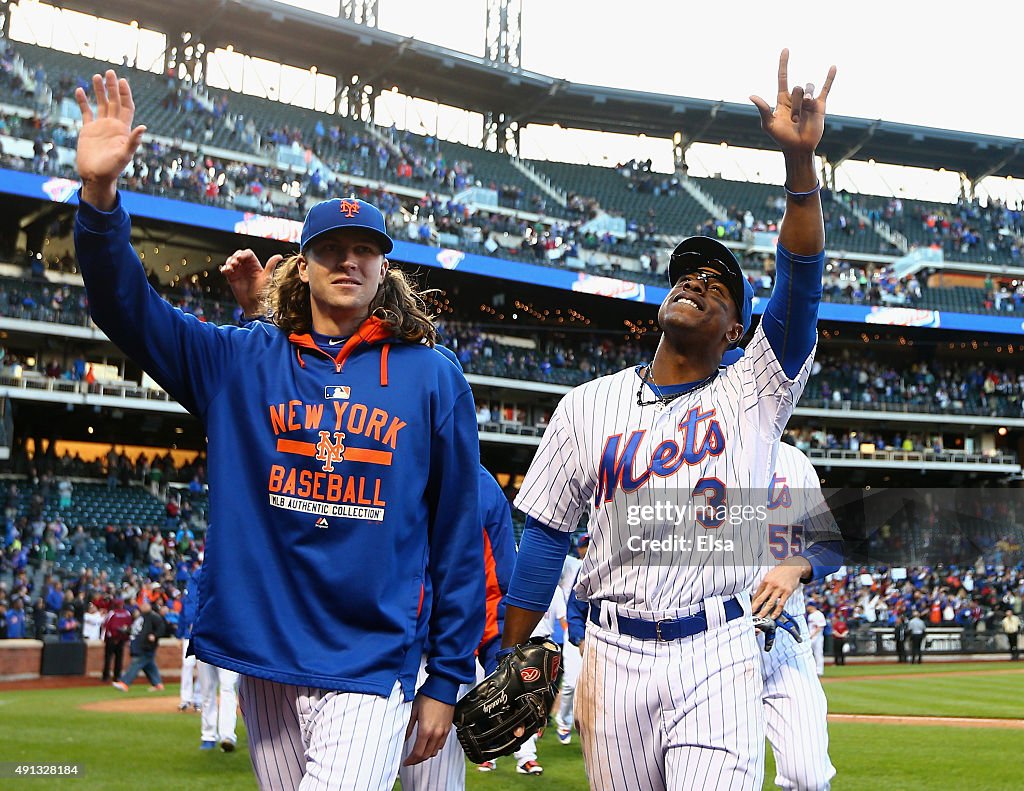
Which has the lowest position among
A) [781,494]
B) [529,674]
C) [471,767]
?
[471,767]

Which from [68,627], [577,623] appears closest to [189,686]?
[68,627]

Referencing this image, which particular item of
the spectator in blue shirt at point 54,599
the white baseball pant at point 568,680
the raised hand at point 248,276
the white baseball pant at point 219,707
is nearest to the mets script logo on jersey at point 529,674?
the raised hand at point 248,276

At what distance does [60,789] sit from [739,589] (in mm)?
6148

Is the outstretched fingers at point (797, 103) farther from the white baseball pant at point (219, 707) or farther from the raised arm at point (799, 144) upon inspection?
the white baseball pant at point (219, 707)

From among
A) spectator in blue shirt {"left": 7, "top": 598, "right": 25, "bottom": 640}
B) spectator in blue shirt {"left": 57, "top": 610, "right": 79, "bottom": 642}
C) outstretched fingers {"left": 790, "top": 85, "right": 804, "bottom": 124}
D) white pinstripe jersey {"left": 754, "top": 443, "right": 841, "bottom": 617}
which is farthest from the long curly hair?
spectator in blue shirt {"left": 7, "top": 598, "right": 25, "bottom": 640}

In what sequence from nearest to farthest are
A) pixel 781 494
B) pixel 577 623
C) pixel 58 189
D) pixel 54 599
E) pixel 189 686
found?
pixel 781 494 → pixel 577 623 → pixel 189 686 → pixel 54 599 → pixel 58 189

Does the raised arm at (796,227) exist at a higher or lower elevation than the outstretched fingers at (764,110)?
lower

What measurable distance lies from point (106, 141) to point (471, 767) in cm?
792

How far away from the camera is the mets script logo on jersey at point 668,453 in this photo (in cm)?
357

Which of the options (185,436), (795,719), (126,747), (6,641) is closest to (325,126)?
(185,436)

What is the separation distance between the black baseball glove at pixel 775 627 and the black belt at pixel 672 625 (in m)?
1.64

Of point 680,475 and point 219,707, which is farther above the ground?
point 680,475

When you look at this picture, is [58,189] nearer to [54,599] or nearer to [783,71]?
[54,599]

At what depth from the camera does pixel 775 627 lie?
5609 millimetres
